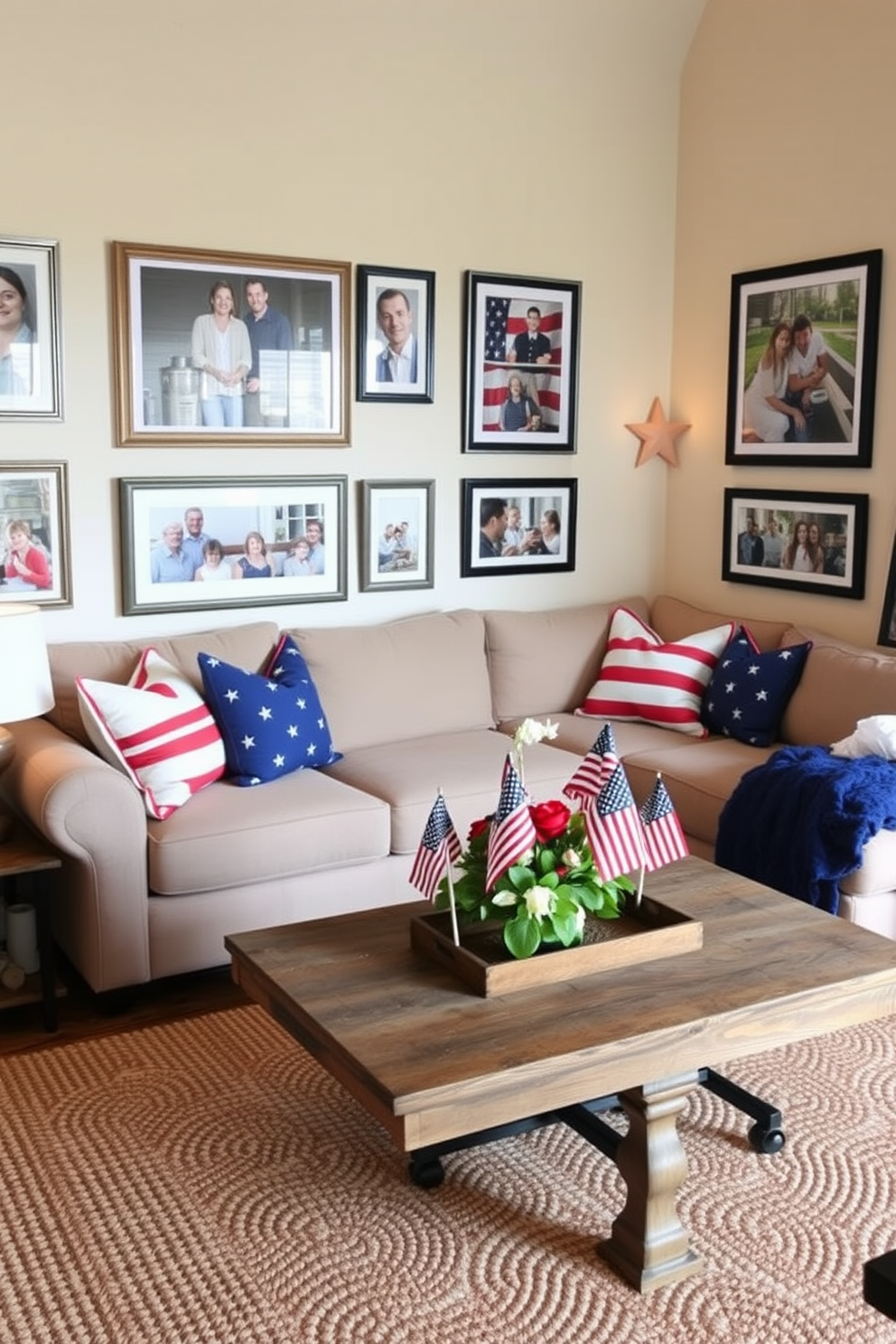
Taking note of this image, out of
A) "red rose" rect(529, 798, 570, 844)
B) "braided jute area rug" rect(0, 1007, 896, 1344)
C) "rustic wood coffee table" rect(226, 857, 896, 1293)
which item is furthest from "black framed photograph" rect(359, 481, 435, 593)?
"red rose" rect(529, 798, 570, 844)

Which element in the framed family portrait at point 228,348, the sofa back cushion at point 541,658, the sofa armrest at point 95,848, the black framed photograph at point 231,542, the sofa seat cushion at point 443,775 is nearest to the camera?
the sofa armrest at point 95,848

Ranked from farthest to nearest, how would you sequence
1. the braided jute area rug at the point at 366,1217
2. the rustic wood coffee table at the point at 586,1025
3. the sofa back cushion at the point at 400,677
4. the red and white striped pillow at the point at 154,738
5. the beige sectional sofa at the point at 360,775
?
the sofa back cushion at the point at 400,677
the red and white striped pillow at the point at 154,738
the beige sectional sofa at the point at 360,775
the braided jute area rug at the point at 366,1217
the rustic wood coffee table at the point at 586,1025

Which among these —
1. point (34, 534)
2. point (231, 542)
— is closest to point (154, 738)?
point (34, 534)

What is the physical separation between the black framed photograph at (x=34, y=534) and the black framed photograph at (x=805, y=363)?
235 centimetres

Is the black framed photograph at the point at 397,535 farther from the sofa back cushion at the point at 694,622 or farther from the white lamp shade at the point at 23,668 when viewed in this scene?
the white lamp shade at the point at 23,668

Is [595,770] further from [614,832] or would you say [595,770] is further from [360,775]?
[360,775]

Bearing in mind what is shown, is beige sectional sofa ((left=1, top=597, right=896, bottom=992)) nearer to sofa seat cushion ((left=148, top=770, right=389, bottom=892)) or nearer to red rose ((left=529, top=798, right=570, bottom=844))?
sofa seat cushion ((left=148, top=770, right=389, bottom=892))

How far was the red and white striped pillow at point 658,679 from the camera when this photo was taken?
439 centimetres

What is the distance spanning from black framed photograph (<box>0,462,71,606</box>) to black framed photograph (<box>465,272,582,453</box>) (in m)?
1.45

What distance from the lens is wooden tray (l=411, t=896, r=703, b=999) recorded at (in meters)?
2.38

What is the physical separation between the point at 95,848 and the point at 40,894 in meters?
0.19

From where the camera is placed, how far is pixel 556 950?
2434 mm

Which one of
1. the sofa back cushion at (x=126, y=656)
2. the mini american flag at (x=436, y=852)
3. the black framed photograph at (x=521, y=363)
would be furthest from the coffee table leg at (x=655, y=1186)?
the black framed photograph at (x=521, y=363)

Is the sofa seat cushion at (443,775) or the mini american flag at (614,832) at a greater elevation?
the mini american flag at (614,832)
